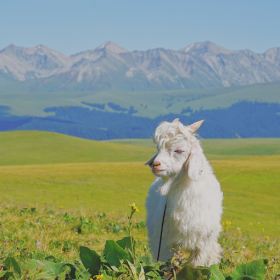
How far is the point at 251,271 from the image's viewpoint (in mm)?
2590

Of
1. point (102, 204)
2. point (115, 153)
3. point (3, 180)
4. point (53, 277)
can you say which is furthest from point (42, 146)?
point (53, 277)

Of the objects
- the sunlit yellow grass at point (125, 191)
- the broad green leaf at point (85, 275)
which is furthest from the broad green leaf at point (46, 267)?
the sunlit yellow grass at point (125, 191)

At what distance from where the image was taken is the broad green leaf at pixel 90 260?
2.79 metres

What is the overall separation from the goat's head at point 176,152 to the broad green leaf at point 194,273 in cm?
213

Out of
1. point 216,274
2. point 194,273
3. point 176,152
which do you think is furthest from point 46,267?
point 176,152

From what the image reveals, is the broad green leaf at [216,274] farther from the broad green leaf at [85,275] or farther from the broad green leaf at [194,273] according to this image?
the broad green leaf at [85,275]

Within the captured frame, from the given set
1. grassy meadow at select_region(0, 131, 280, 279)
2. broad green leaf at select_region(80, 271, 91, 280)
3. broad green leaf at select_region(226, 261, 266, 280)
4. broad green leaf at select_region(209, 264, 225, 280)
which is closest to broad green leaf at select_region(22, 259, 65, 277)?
broad green leaf at select_region(80, 271, 91, 280)

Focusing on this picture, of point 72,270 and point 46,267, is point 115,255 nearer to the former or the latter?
point 72,270

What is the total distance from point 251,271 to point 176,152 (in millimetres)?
2398

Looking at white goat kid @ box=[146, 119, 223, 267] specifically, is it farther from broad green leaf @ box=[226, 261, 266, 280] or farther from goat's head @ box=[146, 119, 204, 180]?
broad green leaf @ box=[226, 261, 266, 280]

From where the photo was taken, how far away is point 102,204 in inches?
712

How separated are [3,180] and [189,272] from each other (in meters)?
25.5

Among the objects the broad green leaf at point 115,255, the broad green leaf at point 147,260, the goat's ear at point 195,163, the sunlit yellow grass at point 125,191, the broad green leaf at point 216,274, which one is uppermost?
the goat's ear at point 195,163

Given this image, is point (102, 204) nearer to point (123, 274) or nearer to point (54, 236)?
point (54, 236)
